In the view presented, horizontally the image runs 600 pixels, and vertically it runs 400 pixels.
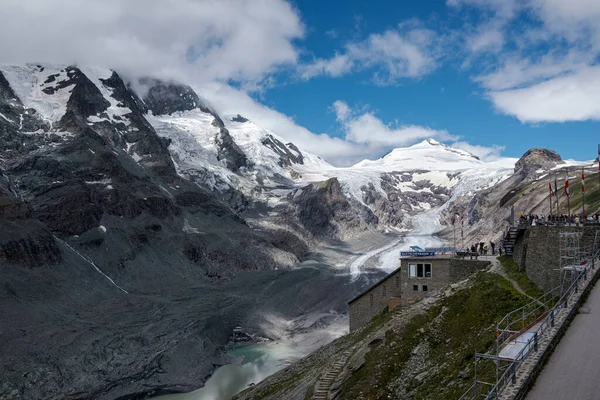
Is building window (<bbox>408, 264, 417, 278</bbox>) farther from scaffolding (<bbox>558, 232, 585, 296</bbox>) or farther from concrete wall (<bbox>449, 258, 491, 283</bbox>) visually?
scaffolding (<bbox>558, 232, 585, 296</bbox>)

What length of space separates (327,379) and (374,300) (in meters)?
19.3

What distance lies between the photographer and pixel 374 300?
176 ft

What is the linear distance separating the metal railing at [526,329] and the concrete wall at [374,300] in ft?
68.1

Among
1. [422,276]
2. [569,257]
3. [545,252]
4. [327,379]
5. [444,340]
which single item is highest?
[545,252]

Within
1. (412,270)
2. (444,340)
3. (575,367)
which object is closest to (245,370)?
(412,270)

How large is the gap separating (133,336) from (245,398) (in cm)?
4584

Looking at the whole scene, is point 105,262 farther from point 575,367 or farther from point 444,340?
point 575,367

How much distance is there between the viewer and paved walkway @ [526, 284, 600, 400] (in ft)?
61.5

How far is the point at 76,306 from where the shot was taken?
327 feet

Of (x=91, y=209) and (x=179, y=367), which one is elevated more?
(x=91, y=209)

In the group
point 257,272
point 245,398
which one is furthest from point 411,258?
point 257,272

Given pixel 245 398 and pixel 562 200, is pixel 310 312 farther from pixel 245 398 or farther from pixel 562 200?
pixel 245 398

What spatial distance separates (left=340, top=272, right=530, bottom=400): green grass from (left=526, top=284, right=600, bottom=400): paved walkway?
12.8 ft

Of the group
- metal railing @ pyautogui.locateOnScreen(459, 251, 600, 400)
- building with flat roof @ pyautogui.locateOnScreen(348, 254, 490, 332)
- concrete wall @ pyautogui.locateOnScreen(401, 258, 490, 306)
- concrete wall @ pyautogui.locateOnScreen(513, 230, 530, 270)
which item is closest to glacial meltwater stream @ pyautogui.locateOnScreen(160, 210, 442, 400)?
building with flat roof @ pyautogui.locateOnScreen(348, 254, 490, 332)
